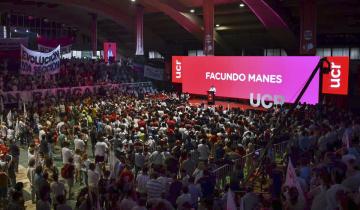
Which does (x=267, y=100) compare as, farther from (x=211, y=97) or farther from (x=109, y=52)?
(x=109, y=52)

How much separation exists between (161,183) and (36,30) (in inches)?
1736

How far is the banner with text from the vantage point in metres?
22.0

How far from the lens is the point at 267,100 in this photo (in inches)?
939

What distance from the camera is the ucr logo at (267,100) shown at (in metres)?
23.2

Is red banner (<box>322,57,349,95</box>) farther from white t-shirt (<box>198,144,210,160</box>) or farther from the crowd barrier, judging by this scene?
white t-shirt (<box>198,144,210,160</box>)

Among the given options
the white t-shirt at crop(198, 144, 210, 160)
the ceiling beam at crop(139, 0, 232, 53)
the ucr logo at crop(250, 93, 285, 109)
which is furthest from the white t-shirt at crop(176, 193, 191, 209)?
the ceiling beam at crop(139, 0, 232, 53)

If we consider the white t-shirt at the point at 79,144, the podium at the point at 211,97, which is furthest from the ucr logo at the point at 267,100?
the white t-shirt at the point at 79,144

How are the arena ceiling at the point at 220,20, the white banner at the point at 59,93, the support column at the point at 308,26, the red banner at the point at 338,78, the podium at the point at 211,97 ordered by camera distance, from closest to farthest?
the red banner at the point at 338,78
the white banner at the point at 59,93
the support column at the point at 308,26
the podium at the point at 211,97
the arena ceiling at the point at 220,20

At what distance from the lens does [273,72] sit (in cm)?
2338

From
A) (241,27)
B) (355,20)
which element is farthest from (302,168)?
(241,27)

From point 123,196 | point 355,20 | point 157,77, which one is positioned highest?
point 355,20

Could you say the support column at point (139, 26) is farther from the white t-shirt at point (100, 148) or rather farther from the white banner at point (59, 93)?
the white t-shirt at point (100, 148)

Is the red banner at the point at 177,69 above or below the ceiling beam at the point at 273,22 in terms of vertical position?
below

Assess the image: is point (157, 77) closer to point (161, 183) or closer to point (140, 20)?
point (140, 20)
